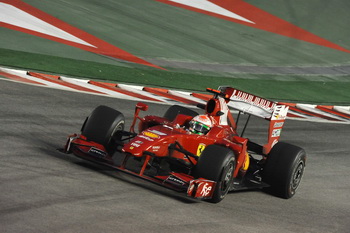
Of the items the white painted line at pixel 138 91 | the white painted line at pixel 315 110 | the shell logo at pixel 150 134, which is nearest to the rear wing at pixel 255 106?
the shell logo at pixel 150 134

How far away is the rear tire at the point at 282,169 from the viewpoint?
33.0 feet

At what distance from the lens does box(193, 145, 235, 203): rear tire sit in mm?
8773

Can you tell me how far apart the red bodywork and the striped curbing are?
519 cm

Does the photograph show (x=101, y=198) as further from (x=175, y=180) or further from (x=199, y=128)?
(x=199, y=128)

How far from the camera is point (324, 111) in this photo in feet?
61.1

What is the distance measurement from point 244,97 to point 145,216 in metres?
3.51

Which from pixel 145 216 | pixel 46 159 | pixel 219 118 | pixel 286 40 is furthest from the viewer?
pixel 286 40

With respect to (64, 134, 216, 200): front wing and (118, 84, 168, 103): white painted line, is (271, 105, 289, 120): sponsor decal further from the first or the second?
(118, 84, 168, 103): white painted line

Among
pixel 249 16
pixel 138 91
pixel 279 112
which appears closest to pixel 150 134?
pixel 279 112

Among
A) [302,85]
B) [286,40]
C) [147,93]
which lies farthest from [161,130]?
[286,40]

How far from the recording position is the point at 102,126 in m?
9.50

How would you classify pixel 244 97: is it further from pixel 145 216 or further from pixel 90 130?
pixel 145 216

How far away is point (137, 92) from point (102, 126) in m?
6.80

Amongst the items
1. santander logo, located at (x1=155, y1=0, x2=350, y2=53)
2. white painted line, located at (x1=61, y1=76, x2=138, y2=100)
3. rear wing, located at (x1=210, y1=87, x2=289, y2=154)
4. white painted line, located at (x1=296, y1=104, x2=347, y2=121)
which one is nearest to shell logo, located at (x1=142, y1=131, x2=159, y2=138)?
rear wing, located at (x1=210, y1=87, x2=289, y2=154)
